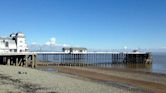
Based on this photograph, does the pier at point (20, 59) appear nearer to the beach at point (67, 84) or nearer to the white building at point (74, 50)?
the beach at point (67, 84)

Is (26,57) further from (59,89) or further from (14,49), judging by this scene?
(59,89)

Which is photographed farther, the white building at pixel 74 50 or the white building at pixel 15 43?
the white building at pixel 74 50

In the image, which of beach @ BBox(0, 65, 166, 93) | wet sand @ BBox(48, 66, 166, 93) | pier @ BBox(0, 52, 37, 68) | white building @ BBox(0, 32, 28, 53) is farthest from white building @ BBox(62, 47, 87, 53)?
beach @ BBox(0, 65, 166, 93)

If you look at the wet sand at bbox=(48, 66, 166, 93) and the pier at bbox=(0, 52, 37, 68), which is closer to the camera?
the wet sand at bbox=(48, 66, 166, 93)

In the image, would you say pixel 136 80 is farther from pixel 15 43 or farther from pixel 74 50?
pixel 74 50

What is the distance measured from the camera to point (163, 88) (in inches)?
1222

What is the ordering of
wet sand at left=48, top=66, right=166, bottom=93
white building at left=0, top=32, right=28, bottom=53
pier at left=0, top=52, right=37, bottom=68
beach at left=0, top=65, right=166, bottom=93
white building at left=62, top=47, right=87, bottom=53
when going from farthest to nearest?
white building at left=62, top=47, right=87, bottom=53 < white building at left=0, top=32, right=28, bottom=53 < pier at left=0, top=52, right=37, bottom=68 < wet sand at left=48, top=66, right=166, bottom=93 < beach at left=0, top=65, right=166, bottom=93

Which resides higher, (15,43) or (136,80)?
(15,43)

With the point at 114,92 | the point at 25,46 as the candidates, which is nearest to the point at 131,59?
the point at 25,46

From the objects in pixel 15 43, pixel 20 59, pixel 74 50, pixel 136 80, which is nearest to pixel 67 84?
pixel 136 80

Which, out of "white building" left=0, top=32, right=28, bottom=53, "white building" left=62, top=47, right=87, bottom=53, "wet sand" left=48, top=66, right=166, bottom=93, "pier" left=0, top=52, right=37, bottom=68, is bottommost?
"wet sand" left=48, top=66, right=166, bottom=93

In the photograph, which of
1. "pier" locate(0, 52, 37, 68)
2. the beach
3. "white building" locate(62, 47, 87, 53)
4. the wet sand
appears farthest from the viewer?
"white building" locate(62, 47, 87, 53)

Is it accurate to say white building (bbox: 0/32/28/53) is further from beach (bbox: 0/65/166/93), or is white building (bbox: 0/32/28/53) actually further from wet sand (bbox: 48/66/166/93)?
beach (bbox: 0/65/166/93)

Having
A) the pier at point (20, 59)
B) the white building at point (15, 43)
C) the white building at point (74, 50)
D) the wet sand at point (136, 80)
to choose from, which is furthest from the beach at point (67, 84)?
the white building at point (74, 50)
